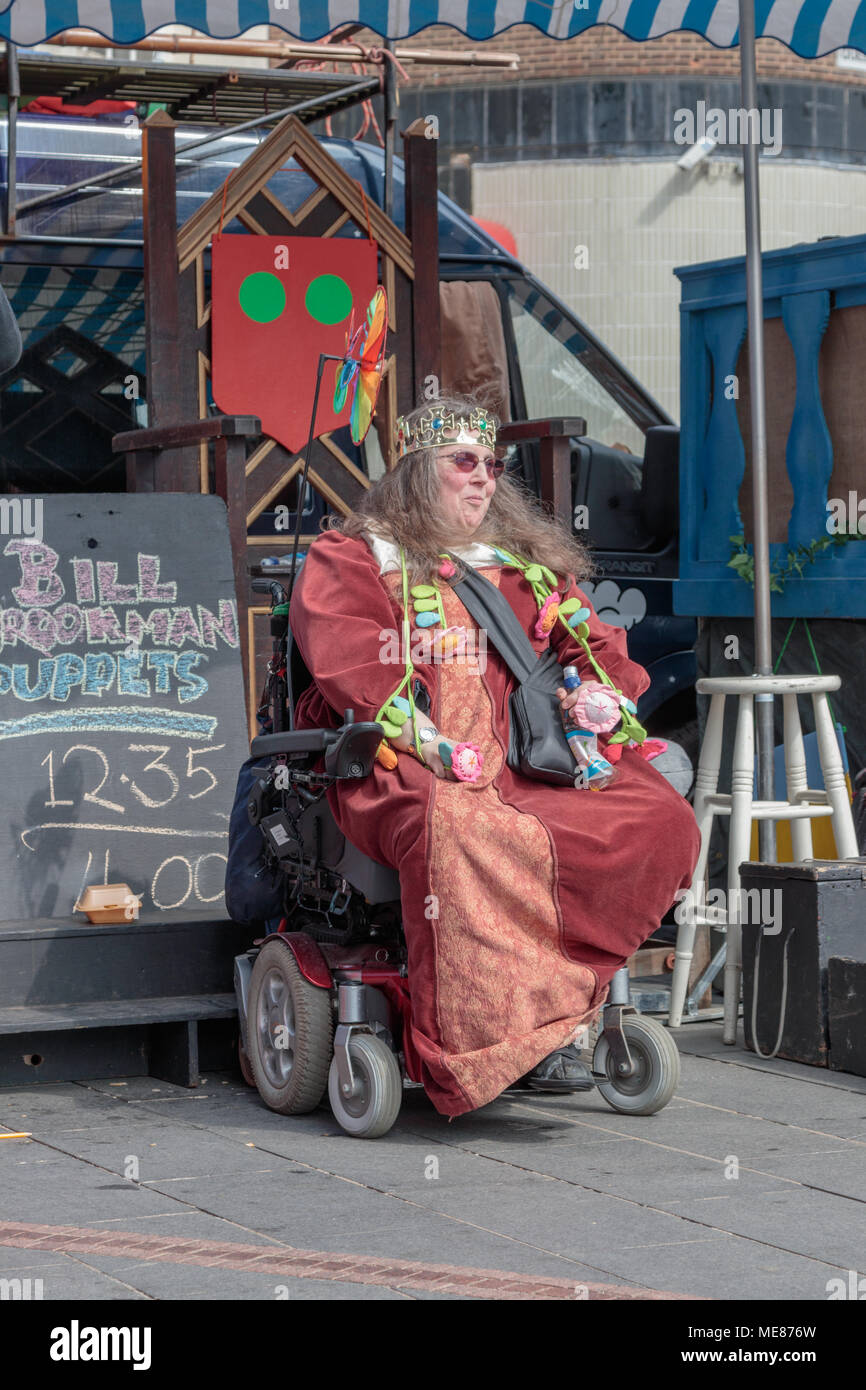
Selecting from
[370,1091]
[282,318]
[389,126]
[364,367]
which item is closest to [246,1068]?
[370,1091]

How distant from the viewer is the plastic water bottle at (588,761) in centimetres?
498

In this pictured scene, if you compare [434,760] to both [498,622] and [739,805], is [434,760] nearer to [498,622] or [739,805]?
[498,622]

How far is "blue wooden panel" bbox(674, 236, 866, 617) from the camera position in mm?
6977

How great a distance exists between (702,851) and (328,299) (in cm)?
267

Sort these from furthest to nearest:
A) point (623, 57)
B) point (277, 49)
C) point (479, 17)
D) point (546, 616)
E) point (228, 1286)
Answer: point (623, 57) < point (277, 49) < point (479, 17) < point (546, 616) < point (228, 1286)

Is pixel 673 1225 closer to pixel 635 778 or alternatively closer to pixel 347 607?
pixel 635 778

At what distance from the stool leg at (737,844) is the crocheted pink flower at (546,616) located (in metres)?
0.98

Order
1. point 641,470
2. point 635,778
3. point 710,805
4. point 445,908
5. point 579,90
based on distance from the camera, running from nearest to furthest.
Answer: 1. point 445,908
2. point 635,778
3. point 710,805
4. point 641,470
5. point 579,90

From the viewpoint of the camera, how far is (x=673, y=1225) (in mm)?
4047

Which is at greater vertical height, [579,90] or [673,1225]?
[579,90]

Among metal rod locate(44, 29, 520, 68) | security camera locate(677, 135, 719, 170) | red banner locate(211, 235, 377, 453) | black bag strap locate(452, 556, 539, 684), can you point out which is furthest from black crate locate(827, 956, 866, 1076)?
security camera locate(677, 135, 719, 170)

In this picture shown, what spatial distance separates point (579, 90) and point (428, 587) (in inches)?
710

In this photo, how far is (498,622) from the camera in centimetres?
515

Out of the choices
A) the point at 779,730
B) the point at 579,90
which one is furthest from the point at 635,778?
the point at 579,90
